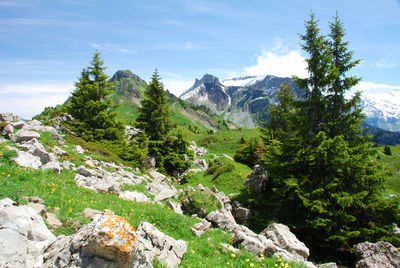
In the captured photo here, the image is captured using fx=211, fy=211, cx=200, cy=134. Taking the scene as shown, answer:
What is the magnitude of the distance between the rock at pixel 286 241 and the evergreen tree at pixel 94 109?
2472cm

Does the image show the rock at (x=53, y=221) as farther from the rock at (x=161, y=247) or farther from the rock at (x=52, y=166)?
the rock at (x=52, y=166)

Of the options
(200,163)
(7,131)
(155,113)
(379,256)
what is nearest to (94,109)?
(155,113)

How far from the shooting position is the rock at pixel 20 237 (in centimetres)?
418

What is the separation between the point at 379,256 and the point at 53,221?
1410 centimetres

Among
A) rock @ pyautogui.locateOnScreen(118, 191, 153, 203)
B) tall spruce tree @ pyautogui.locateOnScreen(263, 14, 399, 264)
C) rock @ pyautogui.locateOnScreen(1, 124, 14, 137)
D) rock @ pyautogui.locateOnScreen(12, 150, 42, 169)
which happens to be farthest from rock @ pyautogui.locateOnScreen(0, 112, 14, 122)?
tall spruce tree @ pyautogui.locateOnScreen(263, 14, 399, 264)

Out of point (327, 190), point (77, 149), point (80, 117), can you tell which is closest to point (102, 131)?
point (80, 117)

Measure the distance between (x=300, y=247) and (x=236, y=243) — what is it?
3.41 m

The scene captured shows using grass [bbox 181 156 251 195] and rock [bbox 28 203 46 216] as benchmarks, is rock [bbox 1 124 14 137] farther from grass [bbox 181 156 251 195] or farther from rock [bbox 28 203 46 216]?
grass [bbox 181 156 251 195]

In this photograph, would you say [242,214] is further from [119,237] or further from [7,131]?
[7,131]

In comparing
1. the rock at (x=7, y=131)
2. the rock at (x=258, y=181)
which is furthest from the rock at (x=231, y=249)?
the rock at (x=7, y=131)

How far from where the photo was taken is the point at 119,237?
4.56 metres

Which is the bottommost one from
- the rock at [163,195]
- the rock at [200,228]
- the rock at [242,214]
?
the rock at [242,214]

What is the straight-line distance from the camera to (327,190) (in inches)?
547

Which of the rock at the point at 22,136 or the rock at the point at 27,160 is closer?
the rock at the point at 27,160
